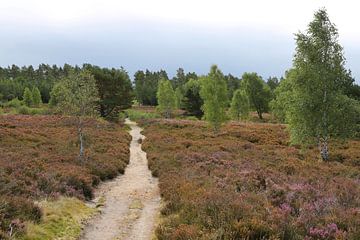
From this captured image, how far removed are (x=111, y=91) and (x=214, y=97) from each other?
2347cm

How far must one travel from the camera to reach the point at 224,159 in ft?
99.8

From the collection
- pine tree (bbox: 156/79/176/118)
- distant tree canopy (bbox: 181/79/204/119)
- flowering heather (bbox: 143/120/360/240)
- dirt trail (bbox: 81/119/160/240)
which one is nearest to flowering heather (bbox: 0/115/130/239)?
dirt trail (bbox: 81/119/160/240)

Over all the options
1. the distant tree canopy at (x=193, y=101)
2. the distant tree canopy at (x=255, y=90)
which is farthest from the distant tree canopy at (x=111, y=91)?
the distant tree canopy at (x=255, y=90)

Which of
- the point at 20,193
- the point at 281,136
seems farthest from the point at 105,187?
the point at 281,136

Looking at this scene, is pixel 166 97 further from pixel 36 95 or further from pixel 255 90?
pixel 36 95

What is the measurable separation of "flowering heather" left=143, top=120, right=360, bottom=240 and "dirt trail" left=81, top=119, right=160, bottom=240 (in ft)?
2.56

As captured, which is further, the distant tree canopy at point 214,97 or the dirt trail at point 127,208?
the distant tree canopy at point 214,97

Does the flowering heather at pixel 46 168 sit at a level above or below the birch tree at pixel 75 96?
below

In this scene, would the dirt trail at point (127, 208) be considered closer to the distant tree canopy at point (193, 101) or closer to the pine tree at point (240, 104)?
the pine tree at point (240, 104)

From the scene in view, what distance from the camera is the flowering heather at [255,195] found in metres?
11.9

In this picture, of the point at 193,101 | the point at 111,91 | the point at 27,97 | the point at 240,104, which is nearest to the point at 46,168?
the point at 111,91

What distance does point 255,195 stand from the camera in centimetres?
1688

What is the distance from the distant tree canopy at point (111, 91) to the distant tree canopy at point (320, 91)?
138 ft

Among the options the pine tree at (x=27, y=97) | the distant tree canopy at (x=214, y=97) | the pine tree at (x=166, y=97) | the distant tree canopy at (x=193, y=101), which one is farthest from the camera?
the pine tree at (x=27, y=97)
